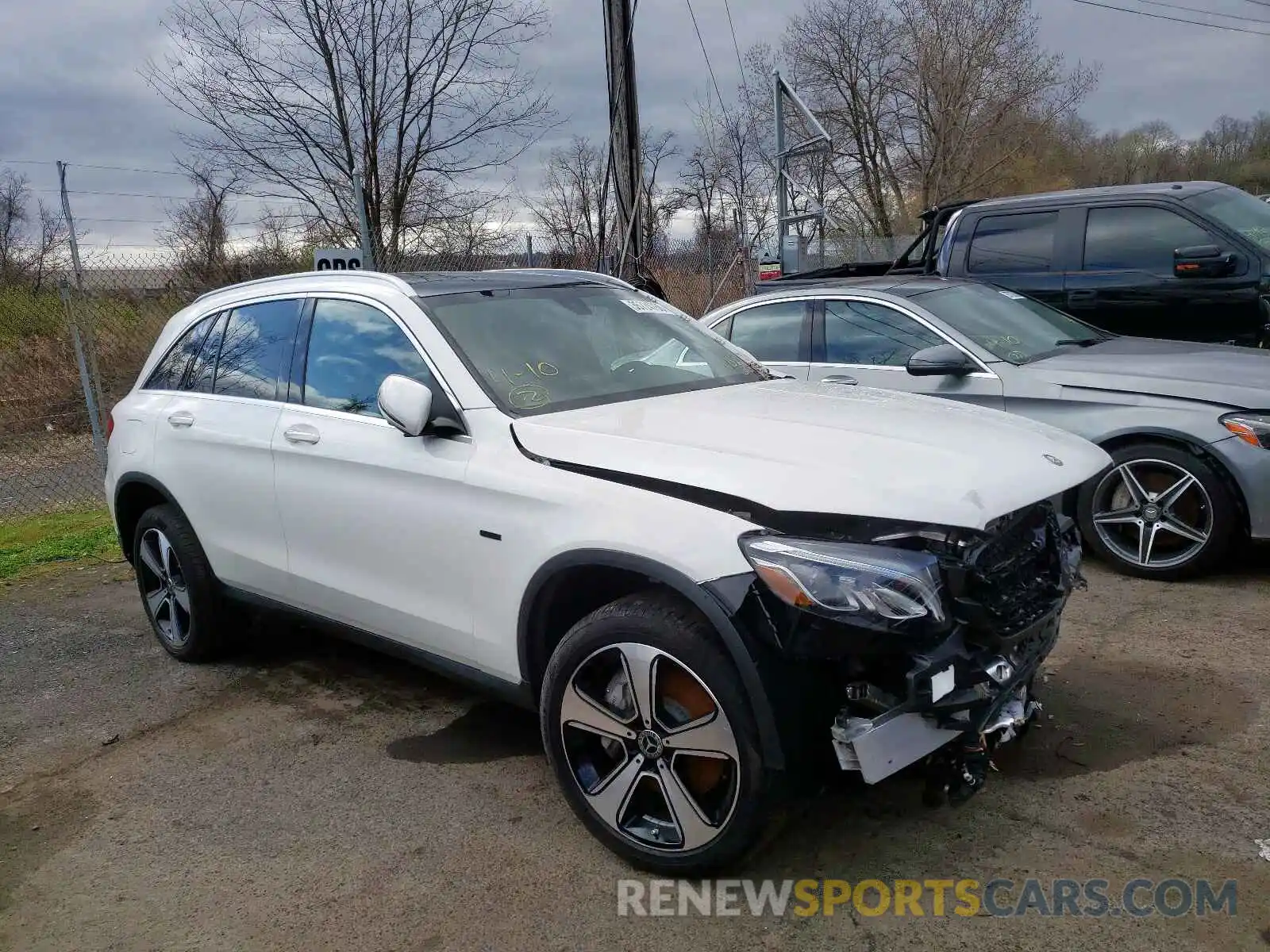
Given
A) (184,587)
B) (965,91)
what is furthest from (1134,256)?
(965,91)

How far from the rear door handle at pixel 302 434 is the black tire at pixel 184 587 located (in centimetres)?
100

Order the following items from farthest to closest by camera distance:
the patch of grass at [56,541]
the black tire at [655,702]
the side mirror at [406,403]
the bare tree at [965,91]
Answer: the bare tree at [965,91]
the patch of grass at [56,541]
the side mirror at [406,403]
the black tire at [655,702]

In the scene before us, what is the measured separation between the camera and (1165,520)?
16.8ft

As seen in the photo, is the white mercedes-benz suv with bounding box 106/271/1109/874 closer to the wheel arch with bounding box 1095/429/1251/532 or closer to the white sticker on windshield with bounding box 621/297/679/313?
the white sticker on windshield with bounding box 621/297/679/313

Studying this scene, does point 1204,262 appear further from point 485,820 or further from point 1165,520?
point 485,820

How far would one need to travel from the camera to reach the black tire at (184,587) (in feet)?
15.3

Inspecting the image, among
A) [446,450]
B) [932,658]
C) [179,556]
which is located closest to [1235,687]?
[932,658]

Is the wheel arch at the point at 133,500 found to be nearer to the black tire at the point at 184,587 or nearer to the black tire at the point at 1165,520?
the black tire at the point at 184,587

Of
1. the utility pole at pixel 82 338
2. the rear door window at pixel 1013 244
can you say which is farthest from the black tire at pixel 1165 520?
the utility pole at pixel 82 338

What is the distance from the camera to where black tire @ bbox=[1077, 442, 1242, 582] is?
4914 mm

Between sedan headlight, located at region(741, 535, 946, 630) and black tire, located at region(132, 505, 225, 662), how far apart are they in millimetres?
3118

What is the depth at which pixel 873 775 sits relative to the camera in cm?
250

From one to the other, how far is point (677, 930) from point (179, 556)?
3101 mm
